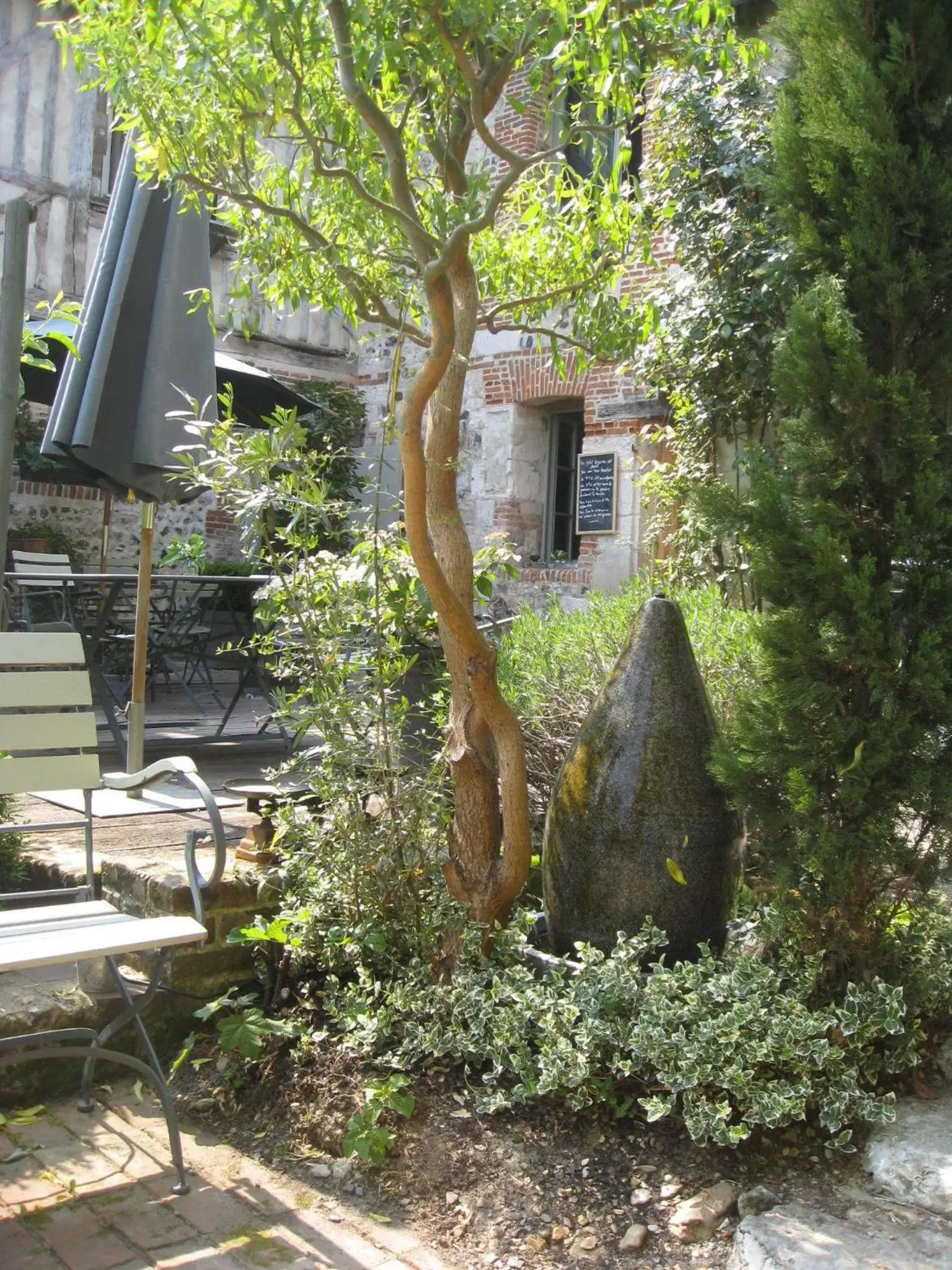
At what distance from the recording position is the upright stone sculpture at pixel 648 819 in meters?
3.05

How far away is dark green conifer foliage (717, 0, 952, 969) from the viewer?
265cm

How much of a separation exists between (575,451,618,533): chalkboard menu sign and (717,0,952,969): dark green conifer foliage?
234 inches

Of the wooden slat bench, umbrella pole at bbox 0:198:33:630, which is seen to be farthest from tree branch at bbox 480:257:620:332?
the wooden slat bench

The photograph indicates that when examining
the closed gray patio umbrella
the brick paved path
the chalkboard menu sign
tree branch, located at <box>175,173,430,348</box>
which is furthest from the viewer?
the chalkboard menu sign

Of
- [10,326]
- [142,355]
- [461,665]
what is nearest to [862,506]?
[461,665]

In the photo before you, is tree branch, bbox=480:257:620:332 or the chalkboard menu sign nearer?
tree branch, bbox=480:257:620:332

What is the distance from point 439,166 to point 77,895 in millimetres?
2323

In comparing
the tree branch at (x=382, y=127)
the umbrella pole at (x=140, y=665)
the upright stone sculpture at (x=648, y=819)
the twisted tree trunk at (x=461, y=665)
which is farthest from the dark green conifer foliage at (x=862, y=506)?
the umbrella pole at (x=140, y=665)

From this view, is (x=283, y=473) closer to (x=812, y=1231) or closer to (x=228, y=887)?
(x=228, y=887)

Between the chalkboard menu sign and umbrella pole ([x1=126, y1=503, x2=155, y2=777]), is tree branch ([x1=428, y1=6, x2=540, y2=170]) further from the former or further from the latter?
the chalkboard menu sign

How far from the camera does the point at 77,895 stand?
304 centimetres

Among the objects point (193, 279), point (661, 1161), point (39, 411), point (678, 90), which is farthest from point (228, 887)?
point (39, 411)

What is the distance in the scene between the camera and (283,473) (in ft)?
11.3

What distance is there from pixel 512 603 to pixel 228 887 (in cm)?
671
